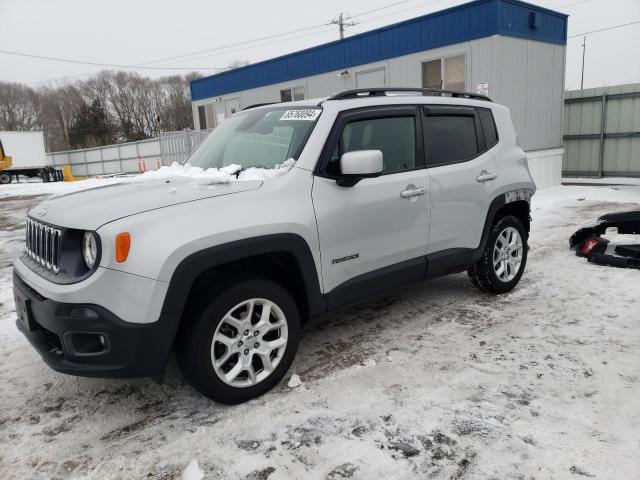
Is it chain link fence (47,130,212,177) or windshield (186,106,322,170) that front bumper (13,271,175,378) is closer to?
windshield (186,106,322,170)

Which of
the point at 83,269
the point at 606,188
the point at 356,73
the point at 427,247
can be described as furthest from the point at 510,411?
the point at 356,73

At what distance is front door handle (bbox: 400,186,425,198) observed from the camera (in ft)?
12.1

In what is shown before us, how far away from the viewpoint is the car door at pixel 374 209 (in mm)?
3285

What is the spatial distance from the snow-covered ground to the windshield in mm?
1505

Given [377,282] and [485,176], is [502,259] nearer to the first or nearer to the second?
[485,176]

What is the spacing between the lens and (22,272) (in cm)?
308

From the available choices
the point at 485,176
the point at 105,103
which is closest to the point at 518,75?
the point at 485,176

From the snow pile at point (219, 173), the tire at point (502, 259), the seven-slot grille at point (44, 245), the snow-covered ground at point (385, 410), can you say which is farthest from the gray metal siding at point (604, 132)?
the seven-slot grille at point (44, 245)

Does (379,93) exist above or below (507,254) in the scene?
above

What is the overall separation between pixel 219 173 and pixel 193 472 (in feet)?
6.18

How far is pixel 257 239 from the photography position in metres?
2.88

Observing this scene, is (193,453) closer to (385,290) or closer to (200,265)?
(200,265)

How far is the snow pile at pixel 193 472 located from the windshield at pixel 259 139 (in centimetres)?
189

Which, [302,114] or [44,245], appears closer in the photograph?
[44,245]
